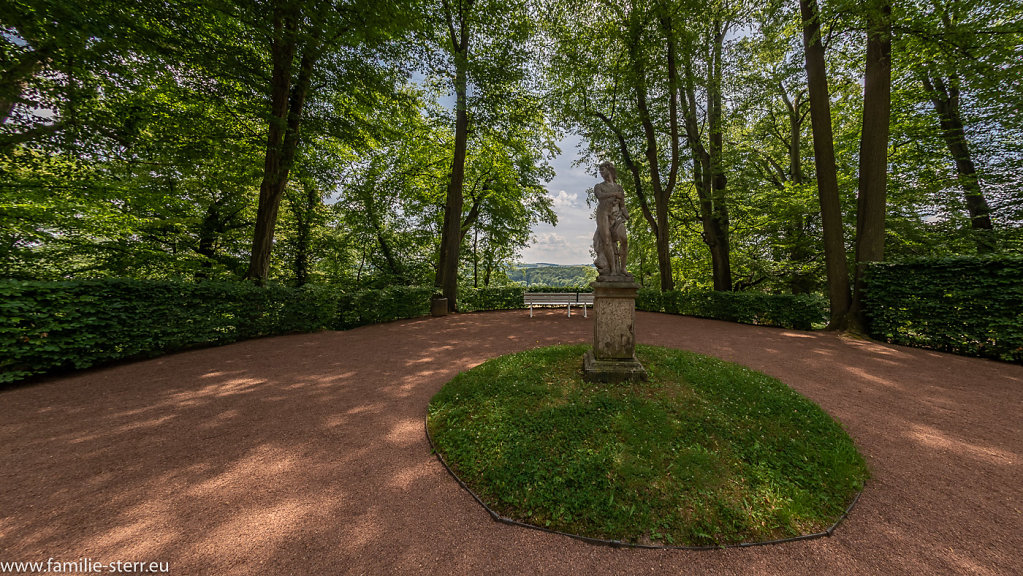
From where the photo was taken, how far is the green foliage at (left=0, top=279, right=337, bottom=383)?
14.0 feet

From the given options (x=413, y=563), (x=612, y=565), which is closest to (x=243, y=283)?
(x=413, y=563)

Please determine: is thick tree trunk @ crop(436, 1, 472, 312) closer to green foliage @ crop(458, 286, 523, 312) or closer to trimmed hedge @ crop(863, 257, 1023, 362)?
green foliage @ crop(458, 286, 523, 312)

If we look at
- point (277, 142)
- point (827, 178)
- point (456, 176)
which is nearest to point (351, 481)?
point (277, 142)

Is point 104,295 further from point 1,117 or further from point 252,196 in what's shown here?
point 252,196

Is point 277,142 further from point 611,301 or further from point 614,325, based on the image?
point 614,325

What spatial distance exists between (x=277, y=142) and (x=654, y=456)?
10.5m

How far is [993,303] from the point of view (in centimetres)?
558

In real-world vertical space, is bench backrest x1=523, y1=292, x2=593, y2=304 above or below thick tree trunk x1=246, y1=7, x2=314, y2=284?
below

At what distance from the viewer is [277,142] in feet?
25.5

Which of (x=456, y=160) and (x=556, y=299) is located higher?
(x=456, y=160)

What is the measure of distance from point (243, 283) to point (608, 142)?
15690 mm

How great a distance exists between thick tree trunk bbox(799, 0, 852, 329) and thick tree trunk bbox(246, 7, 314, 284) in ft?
44.4

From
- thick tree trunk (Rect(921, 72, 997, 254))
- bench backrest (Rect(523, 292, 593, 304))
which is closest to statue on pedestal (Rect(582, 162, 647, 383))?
bench backrest (Rect(523, 292, 593, 304))

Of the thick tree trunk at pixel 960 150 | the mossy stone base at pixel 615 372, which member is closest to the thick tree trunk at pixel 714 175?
the thick tree trunk at pixel 960 150
